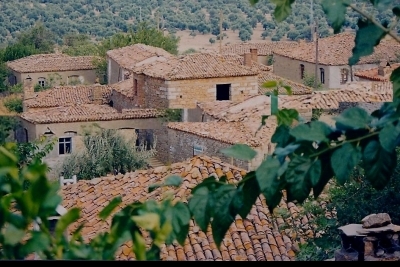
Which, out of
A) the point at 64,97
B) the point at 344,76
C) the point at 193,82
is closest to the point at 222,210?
the point at 193,82

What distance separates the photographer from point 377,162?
1.53 m

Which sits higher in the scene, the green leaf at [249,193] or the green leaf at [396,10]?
the green leaf at [396,10]

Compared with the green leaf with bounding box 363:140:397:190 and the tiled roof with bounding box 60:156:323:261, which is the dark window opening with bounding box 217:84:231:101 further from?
the green leaf with bounding box 363:140:397:190

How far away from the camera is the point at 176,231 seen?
1.49 meters

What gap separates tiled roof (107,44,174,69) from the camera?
2414cm

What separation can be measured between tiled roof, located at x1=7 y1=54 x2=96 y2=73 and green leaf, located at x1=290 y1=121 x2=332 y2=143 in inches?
1067

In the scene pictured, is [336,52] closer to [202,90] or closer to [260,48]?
[260,48]

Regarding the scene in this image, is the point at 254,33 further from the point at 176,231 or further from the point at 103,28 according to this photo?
the point at 176,231

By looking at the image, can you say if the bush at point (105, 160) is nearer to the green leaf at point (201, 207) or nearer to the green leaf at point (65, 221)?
the green leaf at point (201, 207)

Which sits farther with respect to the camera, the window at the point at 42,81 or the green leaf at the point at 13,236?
the window at the point at 42,81

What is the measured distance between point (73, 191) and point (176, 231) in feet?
25.4

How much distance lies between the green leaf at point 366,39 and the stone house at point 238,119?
1118 centimetres

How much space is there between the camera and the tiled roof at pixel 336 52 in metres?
26.3

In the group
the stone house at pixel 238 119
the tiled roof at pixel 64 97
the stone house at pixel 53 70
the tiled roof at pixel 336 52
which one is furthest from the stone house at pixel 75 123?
the tiled roof at pixel 336 52
